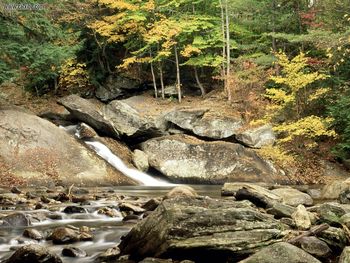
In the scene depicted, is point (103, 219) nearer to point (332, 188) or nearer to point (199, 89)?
point (332, 188)

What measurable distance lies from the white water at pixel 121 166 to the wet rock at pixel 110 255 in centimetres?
1071

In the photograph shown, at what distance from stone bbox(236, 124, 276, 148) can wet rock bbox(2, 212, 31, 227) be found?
A: 41.8ft

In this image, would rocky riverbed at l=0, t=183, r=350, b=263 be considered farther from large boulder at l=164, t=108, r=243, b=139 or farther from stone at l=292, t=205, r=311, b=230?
large boulder at l=164, t=108, r=243, b=139

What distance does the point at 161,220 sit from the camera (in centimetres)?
564

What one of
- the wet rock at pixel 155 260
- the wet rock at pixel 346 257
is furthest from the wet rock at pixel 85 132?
the wet rock at pixel 346 257

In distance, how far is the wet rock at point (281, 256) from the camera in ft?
15.3

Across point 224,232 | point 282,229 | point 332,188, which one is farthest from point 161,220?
point 332,188

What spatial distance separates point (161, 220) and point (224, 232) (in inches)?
35.5

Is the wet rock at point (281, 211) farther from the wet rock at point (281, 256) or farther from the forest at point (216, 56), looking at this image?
the forest at point (216, 56)

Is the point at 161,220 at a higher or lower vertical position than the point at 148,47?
lower

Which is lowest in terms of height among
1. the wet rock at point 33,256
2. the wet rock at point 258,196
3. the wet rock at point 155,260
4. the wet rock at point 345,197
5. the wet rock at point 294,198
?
the wet rock at point 294,198

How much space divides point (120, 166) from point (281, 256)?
13.6m

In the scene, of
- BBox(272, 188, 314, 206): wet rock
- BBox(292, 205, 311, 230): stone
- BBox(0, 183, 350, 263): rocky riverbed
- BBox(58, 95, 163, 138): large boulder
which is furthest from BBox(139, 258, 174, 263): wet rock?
BBox(58, 95, 163, 138): large boulder

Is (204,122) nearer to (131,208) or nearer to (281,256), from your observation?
(131,208)
